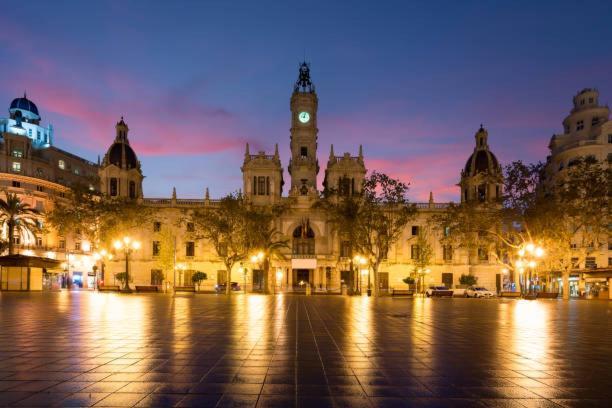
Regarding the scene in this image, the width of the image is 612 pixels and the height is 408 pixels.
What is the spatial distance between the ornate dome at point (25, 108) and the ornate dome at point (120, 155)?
4215 cm

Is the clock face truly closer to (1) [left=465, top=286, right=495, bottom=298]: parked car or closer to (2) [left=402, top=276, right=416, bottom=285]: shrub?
(2) [left=402, top=276, right=416, bottom=285]: shrub

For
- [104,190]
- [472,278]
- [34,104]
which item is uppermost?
[34,104]

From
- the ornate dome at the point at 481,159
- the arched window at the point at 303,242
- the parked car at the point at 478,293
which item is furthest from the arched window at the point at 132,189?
the ornate dome at the point at 481,159

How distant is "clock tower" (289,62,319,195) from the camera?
7738 cm

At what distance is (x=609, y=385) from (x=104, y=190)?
76.3 meters

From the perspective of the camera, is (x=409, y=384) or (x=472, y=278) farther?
(x=472, y=278)

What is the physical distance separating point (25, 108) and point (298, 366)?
4625 inches

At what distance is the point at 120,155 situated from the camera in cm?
7750

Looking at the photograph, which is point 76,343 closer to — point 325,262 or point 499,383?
point 499,383

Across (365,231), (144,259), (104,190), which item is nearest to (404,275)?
(365,231)

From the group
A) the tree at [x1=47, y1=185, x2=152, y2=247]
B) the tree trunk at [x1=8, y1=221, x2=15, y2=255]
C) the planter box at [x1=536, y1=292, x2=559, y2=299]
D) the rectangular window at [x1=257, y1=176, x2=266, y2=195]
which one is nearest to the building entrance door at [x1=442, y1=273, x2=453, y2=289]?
the planter box at [x1=536, y1=292, x2=559, y2=299]

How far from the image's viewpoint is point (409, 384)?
7969mm

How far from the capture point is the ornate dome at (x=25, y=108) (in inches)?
4164

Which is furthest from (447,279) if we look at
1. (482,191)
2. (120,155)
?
(120,155)
